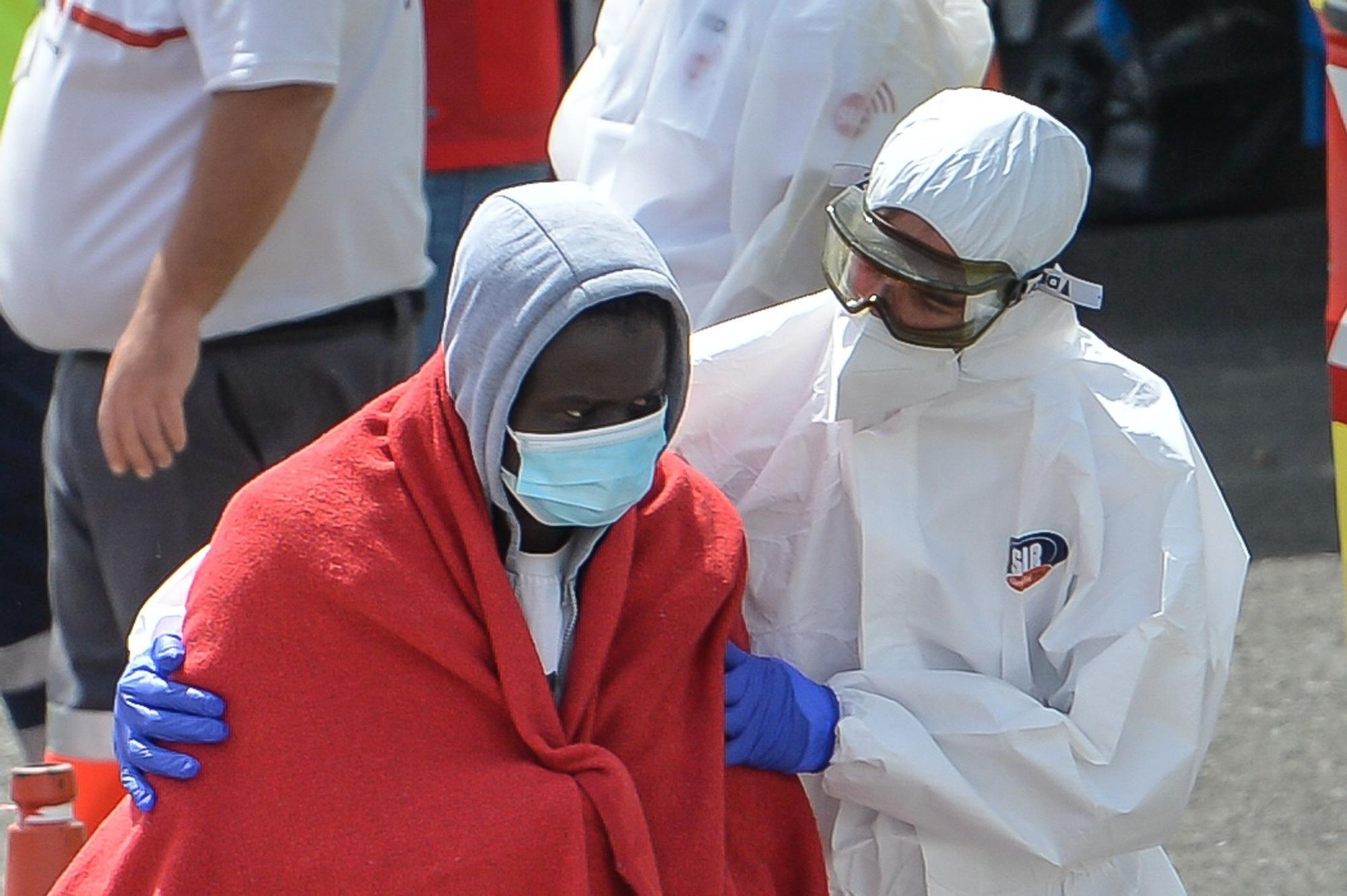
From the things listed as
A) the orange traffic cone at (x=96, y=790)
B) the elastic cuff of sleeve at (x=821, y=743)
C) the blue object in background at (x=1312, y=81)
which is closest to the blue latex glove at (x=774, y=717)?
the elastic cuff of sleeve at (x=821, y=743)

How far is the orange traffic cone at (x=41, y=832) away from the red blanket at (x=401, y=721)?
1.34 ft

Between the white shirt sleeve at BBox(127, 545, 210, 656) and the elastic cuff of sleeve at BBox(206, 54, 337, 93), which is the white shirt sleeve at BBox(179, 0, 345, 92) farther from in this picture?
the white shirt sleeve at BBox(127, 545, 210, 656)

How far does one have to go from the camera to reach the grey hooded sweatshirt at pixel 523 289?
1.99m

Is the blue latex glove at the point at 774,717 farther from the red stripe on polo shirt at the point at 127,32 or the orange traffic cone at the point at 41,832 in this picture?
the red stripe on polo shirt at the point at 127,32

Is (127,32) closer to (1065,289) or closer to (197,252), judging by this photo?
(197,252)

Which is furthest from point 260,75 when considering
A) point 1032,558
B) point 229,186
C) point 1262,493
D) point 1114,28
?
point 1114,28

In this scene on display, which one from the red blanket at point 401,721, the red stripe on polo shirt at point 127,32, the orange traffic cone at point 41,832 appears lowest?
the orange traffic cone at point 41,832

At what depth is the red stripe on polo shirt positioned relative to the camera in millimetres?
2725

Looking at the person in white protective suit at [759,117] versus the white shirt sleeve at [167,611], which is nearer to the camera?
the white shirt sleeve at [167,611]

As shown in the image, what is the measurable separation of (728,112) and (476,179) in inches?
40.1

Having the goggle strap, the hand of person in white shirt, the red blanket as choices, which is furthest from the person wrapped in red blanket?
the hand of person in white shirt

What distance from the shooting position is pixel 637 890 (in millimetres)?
2064

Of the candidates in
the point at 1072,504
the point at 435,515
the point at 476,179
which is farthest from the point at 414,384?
the point at 476,179

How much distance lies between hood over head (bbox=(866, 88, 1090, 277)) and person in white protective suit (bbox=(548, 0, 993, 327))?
60 cm
